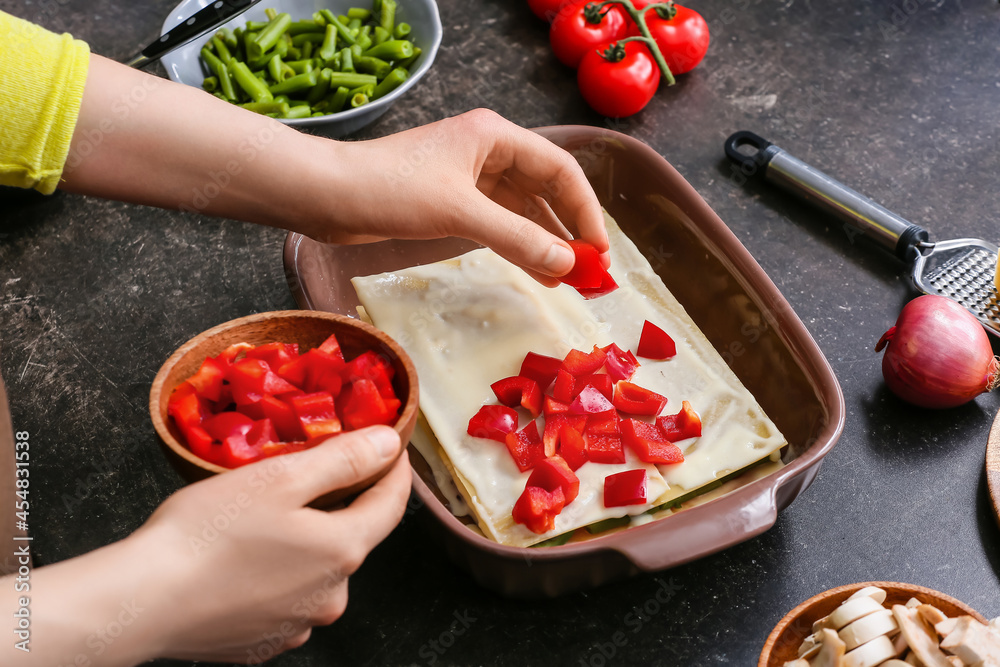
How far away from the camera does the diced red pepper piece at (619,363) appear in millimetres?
1203

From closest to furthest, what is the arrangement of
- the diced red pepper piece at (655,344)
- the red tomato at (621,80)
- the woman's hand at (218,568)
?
the woman's hand at (218,568) → the diced red pepper piece at (655,344) → the red tomato at (621,80)

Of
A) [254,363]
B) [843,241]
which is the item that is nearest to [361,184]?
[254,363]

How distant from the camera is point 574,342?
1279 mm

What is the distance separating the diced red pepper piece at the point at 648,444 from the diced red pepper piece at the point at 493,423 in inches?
6.6

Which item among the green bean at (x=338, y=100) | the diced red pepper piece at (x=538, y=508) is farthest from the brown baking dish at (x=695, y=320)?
the green bean at (x=338, y=100)

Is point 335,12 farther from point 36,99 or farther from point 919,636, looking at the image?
point 919,636

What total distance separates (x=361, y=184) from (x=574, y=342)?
1.40 ft

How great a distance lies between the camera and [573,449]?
1.11 m

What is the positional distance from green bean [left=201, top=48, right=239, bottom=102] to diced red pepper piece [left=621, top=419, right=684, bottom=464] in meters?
1.12

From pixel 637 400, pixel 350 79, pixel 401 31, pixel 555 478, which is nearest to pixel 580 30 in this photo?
pixel 401 31

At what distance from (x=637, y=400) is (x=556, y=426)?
0.47ft

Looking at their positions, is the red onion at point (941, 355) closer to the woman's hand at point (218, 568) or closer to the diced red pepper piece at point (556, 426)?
the diced red pepper piece at point (556, 426)

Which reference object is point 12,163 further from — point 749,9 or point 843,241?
point 749,9

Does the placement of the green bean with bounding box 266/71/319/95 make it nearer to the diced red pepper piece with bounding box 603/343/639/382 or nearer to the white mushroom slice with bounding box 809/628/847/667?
the diced red pepper piece with bounding box 603/343/639/382
